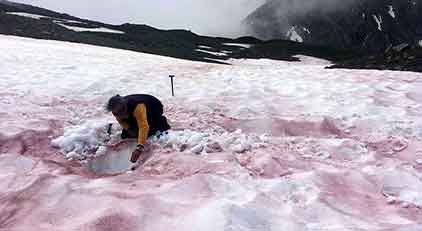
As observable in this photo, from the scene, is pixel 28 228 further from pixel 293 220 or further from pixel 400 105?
pixel 400 105

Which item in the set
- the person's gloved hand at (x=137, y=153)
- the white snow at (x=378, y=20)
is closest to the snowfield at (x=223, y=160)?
the person's gloved hand at (x=137, y=153)

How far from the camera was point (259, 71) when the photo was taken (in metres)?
13.6

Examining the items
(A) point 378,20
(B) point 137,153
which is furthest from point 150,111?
(A) point 378,20

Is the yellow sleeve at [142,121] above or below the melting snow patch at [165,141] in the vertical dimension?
above

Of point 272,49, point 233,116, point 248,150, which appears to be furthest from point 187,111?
point 272,49

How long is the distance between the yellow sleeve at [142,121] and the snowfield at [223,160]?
27 cm

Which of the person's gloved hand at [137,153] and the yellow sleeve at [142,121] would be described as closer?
the person's gloved hand at [137,153]

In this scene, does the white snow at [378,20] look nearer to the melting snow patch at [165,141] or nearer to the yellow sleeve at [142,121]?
the melting snow patch at [165,141]

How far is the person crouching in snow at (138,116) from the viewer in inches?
233

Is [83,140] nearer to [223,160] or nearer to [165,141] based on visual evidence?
[165,141]

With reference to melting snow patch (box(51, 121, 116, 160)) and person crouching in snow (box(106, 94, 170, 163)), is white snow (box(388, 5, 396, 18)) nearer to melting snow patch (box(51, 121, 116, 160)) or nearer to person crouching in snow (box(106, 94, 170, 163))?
person crouching in snow (box(106, 94, 170, 163))

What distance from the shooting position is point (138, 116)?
607cm

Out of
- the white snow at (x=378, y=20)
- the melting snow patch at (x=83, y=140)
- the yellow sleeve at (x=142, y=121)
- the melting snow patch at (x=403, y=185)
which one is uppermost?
the white snow at (x=378, y=20)

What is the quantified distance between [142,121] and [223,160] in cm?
122
